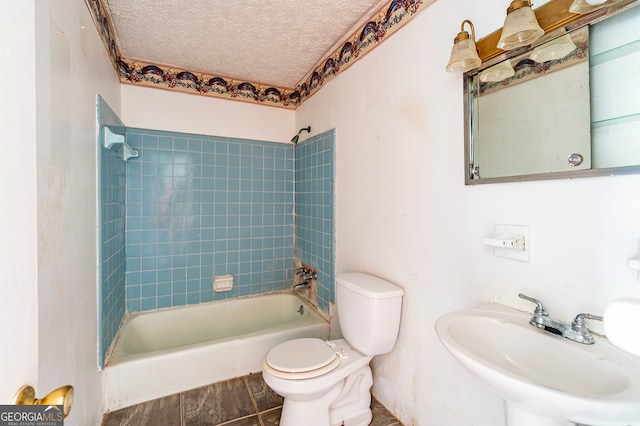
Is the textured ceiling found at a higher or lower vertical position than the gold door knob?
higher

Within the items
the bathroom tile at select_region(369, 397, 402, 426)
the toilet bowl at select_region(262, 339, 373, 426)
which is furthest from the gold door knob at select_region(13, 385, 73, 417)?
the bathroom tile at select_region(369, 397, 402, 426)

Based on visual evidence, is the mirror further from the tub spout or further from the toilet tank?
the tub spout

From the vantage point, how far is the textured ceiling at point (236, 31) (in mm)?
1538

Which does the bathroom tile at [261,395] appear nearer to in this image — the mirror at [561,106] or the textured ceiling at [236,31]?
the mirror at [561,106]

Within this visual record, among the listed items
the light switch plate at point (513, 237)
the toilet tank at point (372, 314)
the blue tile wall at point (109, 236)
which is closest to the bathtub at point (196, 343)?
the blue tile wall at point (109, 236)

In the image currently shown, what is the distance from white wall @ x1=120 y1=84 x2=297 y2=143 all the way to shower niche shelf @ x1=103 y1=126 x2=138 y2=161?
1.03ft

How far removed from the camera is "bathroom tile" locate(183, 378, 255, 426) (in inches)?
60.9

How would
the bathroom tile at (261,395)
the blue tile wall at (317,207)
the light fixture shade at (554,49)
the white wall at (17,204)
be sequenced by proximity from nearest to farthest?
1. the white wall at (17,204)
2. the light fixture shade at (554,49)
3. the bathroom tile at (261,395)
4. the blue tile wall at (317,207)

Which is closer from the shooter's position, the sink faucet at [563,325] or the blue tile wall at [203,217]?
the sink faucet at [563,325]

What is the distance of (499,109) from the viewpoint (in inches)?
42.5

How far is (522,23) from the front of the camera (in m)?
0.85

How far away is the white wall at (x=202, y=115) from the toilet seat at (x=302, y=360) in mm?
1915

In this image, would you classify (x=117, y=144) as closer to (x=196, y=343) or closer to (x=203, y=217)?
(x=203, y=217)

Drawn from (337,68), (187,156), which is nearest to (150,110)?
(187,156)
